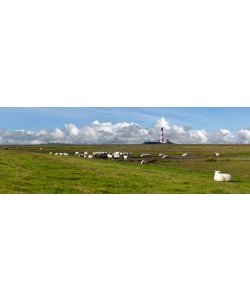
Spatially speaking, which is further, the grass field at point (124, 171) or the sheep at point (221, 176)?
the sheep at point (221, 176)

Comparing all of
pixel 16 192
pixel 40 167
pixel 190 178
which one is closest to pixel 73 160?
pixel 40 167

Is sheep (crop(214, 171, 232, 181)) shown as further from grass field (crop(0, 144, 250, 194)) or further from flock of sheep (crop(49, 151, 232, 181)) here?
grass field (crop(0, 144, 250, 194))

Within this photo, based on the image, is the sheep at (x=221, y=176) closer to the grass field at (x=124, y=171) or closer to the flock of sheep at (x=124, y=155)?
the flock of sheep at (x=124, y=155)

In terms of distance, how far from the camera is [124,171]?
14406 mm

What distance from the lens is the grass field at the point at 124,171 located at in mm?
13695

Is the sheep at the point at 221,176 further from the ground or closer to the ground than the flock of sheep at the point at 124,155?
closer to the ground

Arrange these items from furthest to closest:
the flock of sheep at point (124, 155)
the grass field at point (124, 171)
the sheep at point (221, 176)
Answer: the sheep at point (221, 176) < the flock of sheep at point (124, 155) < the grass field at point (124, 171)

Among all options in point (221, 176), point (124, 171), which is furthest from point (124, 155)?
point (221, 176)

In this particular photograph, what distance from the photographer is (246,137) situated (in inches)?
568

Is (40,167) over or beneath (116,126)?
beneath

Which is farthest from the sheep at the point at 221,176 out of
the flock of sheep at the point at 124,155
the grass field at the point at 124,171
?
the grass field at the point at 124,171

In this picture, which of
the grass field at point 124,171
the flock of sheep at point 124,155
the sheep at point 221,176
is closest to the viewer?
the grass field at point 124,171
